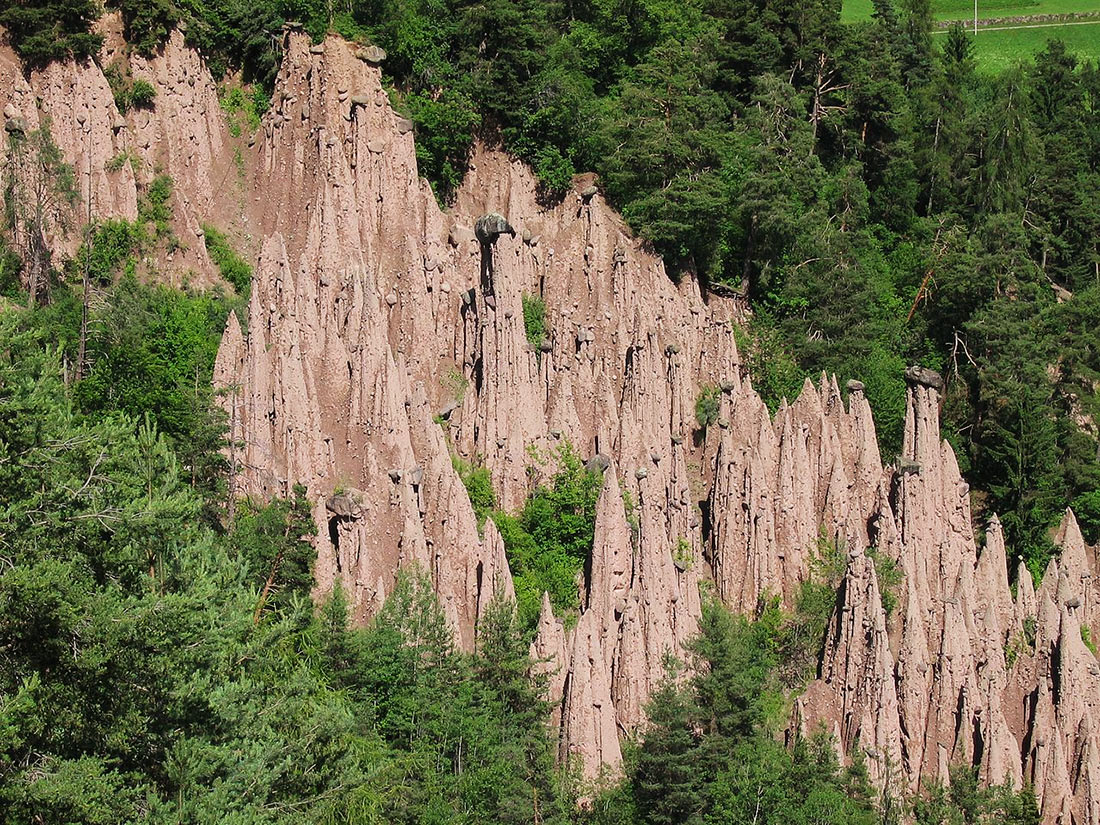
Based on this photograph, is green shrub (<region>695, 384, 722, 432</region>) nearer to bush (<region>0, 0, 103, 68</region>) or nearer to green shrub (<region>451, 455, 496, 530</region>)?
green shrub (<region>451, 455, 496, 530</region>)

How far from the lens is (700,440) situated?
47.5m

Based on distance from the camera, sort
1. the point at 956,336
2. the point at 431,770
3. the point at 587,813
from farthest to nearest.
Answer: the point at 956,336, the point at 587,813, the point at 431,770

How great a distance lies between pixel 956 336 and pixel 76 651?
41231 millimetres

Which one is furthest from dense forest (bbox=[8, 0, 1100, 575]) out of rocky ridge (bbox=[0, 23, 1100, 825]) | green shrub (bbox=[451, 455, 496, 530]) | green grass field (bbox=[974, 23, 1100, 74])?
green grass field (bbox=[974, 23, 1100, 74])

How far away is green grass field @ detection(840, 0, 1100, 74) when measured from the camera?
95.0 meters

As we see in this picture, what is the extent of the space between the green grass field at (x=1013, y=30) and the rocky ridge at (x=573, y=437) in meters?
50.2

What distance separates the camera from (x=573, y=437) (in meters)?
44.5

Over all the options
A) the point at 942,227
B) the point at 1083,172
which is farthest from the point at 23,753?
the point at 1083,172

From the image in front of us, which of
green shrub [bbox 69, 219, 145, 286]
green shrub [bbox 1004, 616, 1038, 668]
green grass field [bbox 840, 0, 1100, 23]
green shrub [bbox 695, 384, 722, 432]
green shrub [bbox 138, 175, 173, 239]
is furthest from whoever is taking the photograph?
green grass field [bbox 840, 0, 1100, 23]

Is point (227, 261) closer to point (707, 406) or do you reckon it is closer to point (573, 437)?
point (573, 437)

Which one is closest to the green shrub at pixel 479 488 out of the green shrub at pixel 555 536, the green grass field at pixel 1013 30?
the green shrub at pixel 555 536

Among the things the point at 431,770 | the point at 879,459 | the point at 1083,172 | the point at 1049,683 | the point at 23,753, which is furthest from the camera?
the point at 1083,172

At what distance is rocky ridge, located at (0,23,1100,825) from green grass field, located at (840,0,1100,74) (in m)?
50.2

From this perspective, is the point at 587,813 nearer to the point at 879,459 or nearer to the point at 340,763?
the point at 340,763
